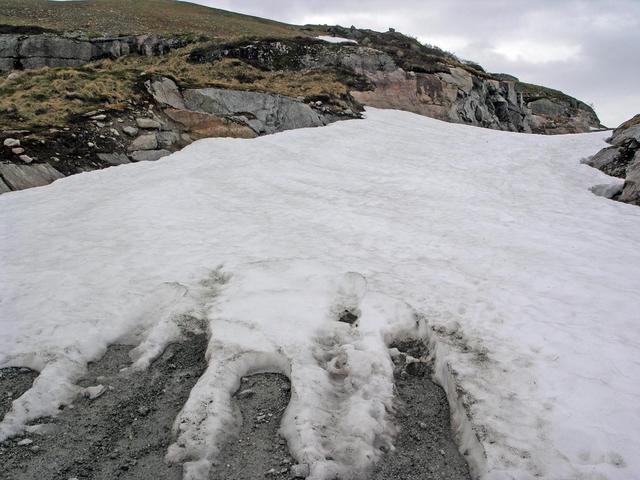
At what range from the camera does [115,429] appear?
4.87m

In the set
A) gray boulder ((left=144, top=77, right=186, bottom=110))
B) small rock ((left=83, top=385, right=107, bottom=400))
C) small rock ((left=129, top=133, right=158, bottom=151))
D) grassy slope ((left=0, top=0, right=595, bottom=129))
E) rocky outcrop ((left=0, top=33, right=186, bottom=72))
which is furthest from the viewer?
rocky outcrop ((left=0, top=33, right=186, bottom=72))

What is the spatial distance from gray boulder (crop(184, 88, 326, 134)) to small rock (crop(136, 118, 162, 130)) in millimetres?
2711

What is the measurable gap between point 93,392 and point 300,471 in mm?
2984

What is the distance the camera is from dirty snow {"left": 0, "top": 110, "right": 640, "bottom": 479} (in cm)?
473

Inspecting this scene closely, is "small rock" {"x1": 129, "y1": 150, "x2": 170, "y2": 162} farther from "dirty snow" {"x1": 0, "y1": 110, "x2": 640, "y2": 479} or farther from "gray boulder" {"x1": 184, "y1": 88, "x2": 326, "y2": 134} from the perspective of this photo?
"gray boulder" {"x1": 184, "y1": 88, "x2": 326, "y2": 134}

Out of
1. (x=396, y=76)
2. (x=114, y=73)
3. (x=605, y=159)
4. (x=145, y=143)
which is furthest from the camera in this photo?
(x=396, y=76)

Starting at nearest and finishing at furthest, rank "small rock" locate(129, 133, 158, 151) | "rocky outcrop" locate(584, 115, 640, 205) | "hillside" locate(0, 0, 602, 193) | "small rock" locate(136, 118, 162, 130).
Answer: "rocky outcrop" locate(584, 115, 640, 205) < "hillside" locate(0, 0, 602, 193) < "small rock" locate(129, 133, 158, 151) < "small rock" locate(136, 118, 162, 130)

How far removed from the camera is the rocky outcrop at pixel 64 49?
36.1 m

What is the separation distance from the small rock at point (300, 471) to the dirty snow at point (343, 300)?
0.65 ft

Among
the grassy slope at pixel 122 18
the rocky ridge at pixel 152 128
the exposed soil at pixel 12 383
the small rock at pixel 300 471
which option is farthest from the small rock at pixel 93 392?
the grassy slope at pixel 122 18

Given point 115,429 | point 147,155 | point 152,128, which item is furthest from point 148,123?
point 115,429

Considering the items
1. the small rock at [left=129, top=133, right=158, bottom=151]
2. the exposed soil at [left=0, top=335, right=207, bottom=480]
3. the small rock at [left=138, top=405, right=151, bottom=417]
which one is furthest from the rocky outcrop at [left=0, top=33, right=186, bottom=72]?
the small rock at [left=138, top=405, right=151, bottom=417]

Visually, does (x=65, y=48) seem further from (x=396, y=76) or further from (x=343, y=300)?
(x=343, y=300)

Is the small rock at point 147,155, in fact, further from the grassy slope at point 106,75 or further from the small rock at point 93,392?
the small rock at point 93,392
